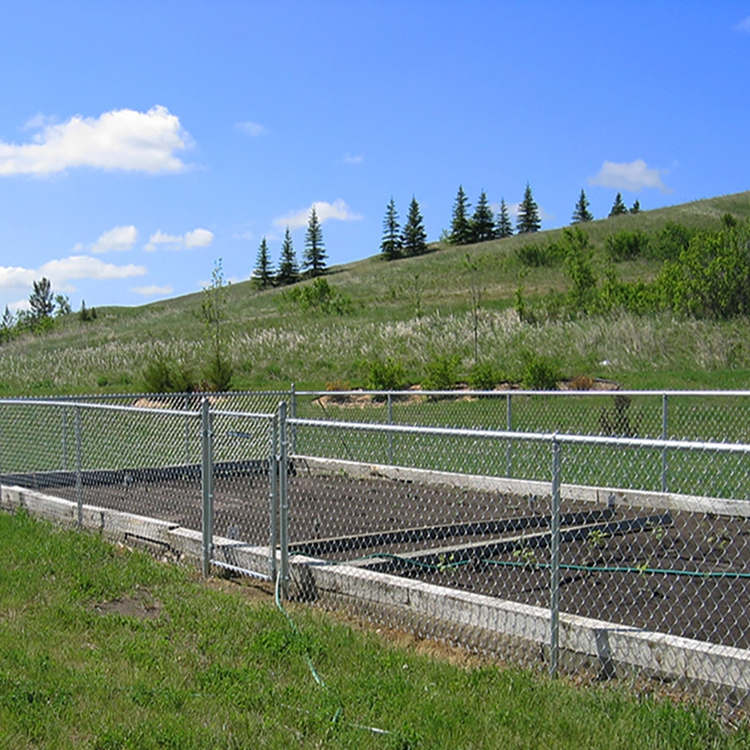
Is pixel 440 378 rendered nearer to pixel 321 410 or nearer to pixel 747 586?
pixel 321 410

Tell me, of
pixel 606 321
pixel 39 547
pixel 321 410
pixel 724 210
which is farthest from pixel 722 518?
pixel 724 210

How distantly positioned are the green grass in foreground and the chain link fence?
1.18 ft

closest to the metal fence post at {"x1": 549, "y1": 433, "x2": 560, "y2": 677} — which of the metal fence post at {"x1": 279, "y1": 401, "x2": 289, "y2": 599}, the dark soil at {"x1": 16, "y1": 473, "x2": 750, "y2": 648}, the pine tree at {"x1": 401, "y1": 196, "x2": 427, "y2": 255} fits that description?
the dark soil at {"x1": 16, "y1": 473, "x2": 750, "y2": 648}

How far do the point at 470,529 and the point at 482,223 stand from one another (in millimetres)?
100219

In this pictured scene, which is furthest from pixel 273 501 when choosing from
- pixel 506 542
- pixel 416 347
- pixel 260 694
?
pixel 416 347

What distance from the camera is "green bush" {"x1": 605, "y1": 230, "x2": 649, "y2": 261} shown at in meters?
66.4

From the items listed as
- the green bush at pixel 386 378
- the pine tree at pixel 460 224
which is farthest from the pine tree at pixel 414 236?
the green bush at pixel 386 378

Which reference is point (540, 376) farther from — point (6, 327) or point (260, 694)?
point (6, 327)

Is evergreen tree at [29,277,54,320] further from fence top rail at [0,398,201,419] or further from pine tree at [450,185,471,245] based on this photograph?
fence top rail at [0,398,201,419]

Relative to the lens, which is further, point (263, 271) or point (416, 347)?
point (263, 271)

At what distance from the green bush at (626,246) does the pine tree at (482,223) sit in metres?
39.0

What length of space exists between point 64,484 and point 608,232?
238 ft

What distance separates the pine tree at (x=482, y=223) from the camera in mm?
105300

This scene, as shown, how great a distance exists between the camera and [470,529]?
8.65m
